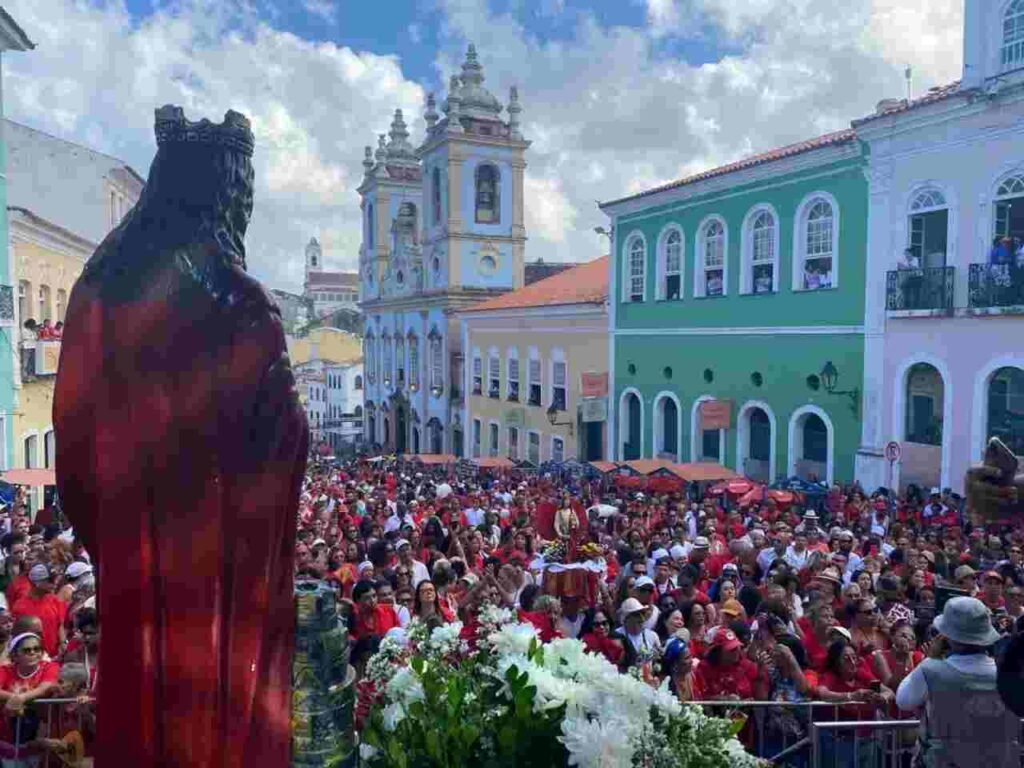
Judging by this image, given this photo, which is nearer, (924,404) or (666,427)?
(924,404)

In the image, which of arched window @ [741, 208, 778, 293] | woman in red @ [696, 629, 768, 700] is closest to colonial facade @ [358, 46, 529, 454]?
arched window @ [741, 208, 778, 293]

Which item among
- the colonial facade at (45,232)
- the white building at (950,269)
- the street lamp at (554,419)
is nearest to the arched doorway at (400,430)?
the street lamp at (554,419)

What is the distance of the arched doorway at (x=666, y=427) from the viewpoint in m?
24.0

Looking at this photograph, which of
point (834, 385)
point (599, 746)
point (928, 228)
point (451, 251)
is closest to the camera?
point (599, 746)

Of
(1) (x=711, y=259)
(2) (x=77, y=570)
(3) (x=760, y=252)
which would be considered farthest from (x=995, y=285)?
(2) (x=77, y=570)

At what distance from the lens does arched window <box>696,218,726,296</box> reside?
22.2m

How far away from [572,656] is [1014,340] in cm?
1473

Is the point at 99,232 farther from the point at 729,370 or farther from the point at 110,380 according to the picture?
the point at 110,380

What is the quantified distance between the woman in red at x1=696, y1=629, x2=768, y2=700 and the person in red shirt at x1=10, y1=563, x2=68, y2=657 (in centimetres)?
424

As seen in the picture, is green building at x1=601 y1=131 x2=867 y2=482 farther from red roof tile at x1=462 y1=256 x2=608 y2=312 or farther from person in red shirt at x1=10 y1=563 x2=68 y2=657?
person in red shirt at x1=10 y1=563 x2=68 y2=657

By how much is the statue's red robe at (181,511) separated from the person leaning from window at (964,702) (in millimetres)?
2880

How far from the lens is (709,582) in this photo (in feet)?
27.2

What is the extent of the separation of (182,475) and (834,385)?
17.7 metres

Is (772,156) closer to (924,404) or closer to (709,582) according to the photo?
(924,404)
